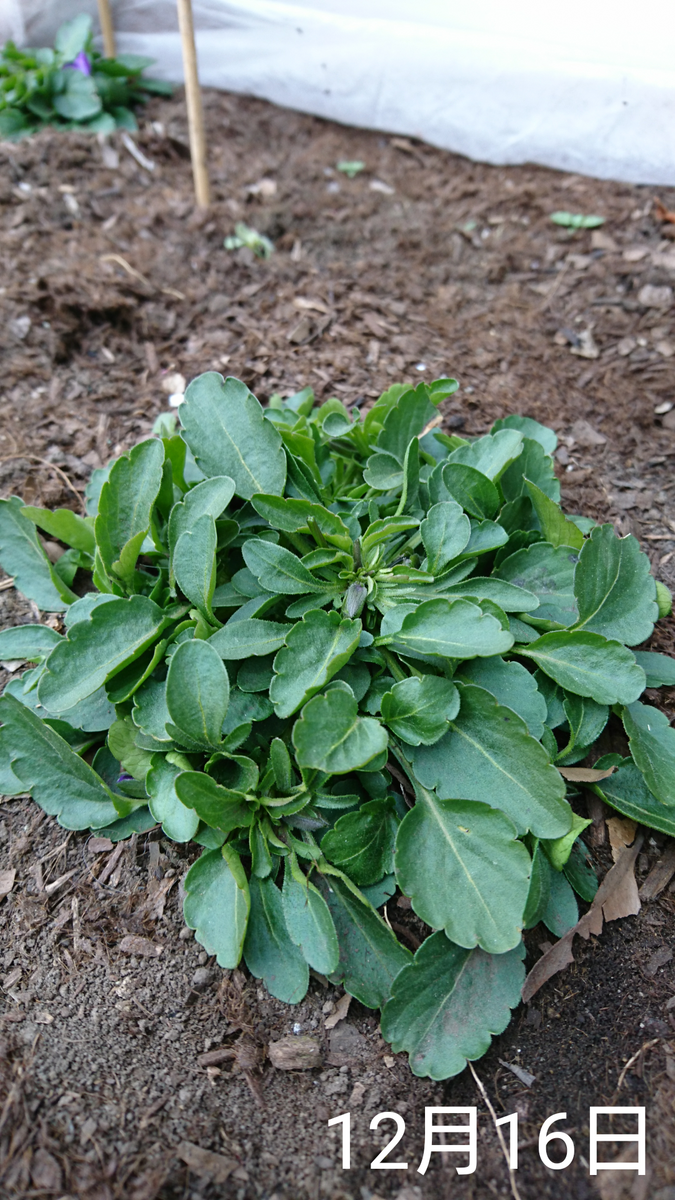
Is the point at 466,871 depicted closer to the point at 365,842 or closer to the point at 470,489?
the point at 365,842

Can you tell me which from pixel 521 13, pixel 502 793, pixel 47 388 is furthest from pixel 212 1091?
pixel 521 13

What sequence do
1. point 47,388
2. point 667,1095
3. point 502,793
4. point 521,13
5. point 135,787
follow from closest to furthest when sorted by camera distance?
point 667,1095
point 502,793
point 135,787
point 47,388
point 521,13

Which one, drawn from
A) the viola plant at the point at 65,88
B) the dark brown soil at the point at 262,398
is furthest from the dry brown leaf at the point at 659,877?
the viola plant at the point at 65,88

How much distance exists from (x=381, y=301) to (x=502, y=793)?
1.63 m

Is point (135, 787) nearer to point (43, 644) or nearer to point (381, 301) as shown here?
point (43, 644)

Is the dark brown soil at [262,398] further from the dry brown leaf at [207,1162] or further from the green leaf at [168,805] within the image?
the green leaf at [168,805]

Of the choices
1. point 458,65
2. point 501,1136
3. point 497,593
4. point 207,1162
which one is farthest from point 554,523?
point 458,65

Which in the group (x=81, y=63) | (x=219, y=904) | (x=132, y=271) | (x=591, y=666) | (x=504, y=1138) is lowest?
(x=504, y=1138)

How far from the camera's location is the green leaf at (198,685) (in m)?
1.37

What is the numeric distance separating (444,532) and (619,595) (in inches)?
13.9

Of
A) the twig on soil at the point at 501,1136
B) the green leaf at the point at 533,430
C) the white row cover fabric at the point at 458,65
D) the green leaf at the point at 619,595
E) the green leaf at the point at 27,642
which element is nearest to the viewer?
the twig on soil at the point at 501,1136

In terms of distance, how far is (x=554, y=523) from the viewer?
5.25 feet

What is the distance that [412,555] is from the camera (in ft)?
5.46

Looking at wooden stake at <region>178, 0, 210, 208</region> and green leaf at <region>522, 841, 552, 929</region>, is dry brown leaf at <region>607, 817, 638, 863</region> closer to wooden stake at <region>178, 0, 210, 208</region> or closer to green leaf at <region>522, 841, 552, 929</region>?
green leaf at <region>522, 841, 552, 929</region>
